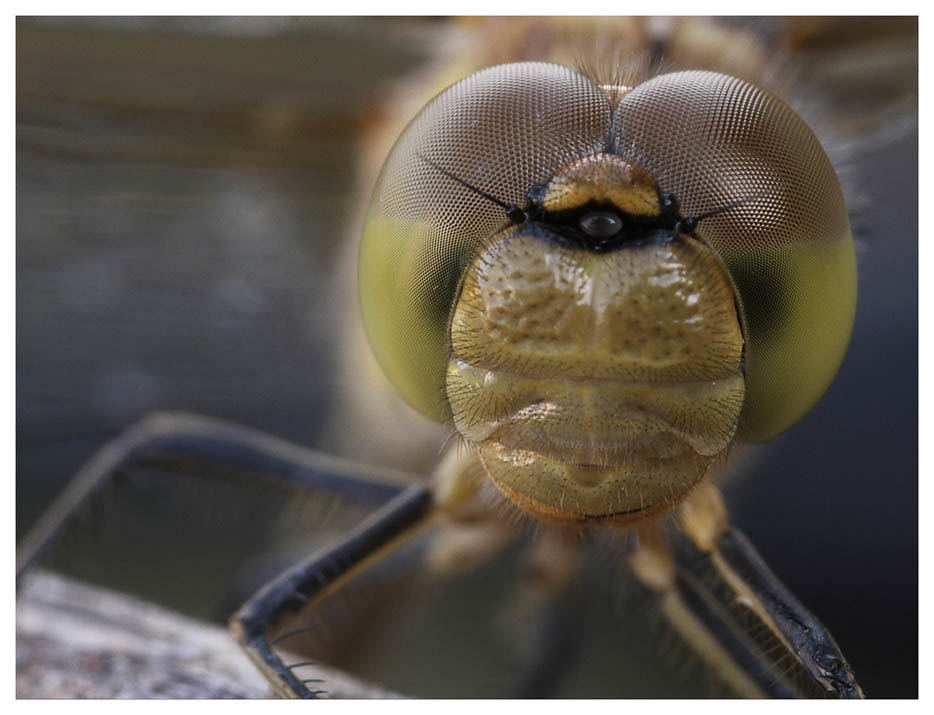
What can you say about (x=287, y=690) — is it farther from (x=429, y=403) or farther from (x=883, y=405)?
(x=883, y=405)

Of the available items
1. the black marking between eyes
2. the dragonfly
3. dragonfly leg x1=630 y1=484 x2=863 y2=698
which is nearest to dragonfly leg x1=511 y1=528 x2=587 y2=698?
the dragonfly

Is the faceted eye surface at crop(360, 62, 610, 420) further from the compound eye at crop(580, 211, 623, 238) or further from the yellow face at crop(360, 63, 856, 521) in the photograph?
the compound eye at crop(580, 211, 623, 238)

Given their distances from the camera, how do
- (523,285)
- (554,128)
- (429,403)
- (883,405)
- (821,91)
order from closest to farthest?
(523,285) → (554,128) → (429,403) → (821,91) → (883,405)

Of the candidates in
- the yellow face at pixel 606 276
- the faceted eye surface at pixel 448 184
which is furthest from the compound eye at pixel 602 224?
the faceted eye surface at pixel 448 184

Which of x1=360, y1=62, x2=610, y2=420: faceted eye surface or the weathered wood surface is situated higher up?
x1=360, y1=62, x2=610, y2=420: faceted eye surface

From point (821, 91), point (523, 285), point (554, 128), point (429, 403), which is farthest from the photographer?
point (821, 91)

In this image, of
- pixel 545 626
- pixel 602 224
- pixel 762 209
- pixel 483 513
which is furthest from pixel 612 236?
pixel 545 626

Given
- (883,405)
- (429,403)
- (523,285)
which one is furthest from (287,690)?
(883,405)
